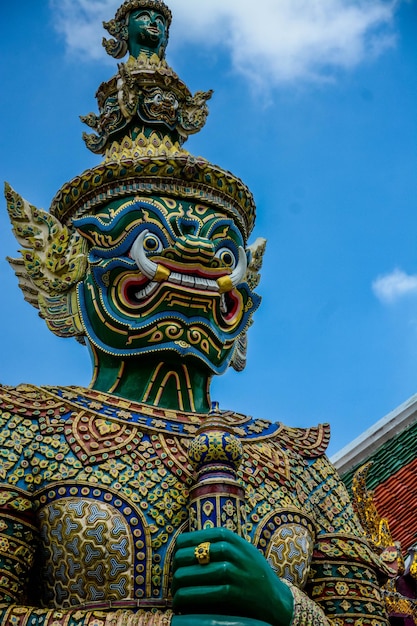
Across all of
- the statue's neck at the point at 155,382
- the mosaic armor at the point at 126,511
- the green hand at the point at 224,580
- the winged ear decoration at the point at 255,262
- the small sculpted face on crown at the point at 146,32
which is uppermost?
the small sculpted face on crown at the point at 146,32

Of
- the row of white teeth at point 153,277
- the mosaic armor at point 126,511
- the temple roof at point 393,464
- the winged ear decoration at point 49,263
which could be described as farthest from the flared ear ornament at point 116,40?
the temple roof at point 393,464

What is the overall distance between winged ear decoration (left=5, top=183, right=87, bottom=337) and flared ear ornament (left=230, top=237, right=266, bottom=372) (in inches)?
40.4

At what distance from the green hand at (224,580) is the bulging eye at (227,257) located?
1806 mm

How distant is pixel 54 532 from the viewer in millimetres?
4887

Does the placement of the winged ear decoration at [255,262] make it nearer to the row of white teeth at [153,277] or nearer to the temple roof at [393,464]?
the row of white teeth at [153,277]

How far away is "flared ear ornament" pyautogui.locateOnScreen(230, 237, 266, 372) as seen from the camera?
642 cm

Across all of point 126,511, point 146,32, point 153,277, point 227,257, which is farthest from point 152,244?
point 146,32

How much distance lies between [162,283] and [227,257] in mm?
512

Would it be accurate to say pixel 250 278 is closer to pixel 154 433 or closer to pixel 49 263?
pixel 49 263

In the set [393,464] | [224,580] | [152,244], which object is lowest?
[224,580]

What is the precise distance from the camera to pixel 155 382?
568 centimetres

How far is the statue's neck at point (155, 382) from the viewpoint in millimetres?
5676

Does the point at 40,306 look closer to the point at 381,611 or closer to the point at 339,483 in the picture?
the point at 339,483

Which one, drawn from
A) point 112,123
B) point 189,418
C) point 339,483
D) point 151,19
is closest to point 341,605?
point 339,483
